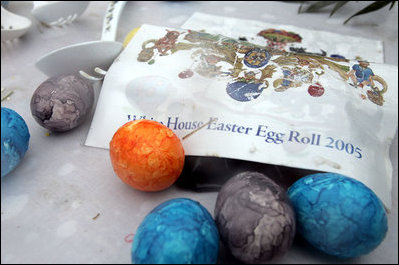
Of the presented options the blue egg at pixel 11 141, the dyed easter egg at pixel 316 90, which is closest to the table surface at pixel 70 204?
the blue egg at pixel 11 141

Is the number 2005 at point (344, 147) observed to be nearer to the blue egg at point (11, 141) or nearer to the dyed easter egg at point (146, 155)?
the dyed easter egg at point (146, 155)

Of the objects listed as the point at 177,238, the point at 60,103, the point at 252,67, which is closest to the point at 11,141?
the point at 60,103

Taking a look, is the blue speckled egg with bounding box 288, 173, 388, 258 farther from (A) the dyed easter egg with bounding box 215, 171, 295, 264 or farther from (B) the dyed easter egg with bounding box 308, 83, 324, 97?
(B) the dyed easter egg with bounding box 308, 83, 324, 97

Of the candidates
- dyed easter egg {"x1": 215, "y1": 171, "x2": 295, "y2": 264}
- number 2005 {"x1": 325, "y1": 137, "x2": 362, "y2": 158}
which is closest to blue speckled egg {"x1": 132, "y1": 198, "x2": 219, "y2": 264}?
dyed easter egg {"x1": 215, "y1": 171, "x2": 295, "y2": 264}

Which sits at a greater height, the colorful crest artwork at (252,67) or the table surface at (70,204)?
the colorful crest artwork at (252,67)

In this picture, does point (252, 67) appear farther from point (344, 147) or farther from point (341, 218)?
point (341, 218)
